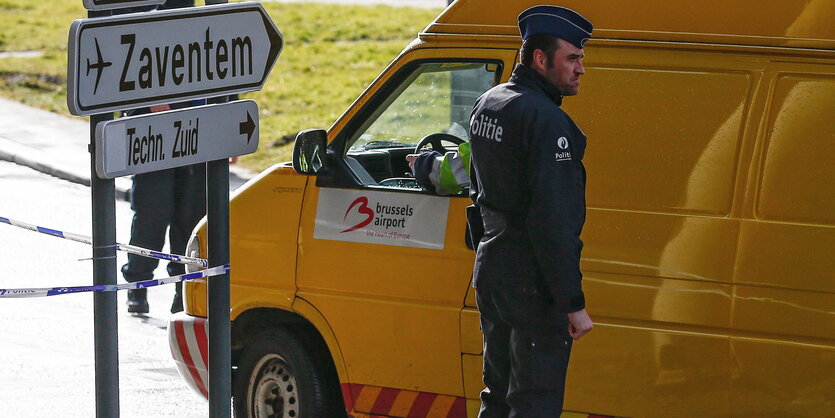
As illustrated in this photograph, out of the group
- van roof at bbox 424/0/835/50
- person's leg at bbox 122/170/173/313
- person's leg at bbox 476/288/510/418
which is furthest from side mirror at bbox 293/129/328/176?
person's leg at bbox 122/170/173/313

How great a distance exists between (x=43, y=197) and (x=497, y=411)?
8911 mm

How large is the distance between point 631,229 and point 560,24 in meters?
0.91

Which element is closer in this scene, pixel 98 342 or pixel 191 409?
pixel 98 342

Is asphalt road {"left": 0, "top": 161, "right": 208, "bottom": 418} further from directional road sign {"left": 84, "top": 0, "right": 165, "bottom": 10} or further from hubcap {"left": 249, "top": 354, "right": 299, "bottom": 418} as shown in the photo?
directional road sign {"left": 84, "top": 0, "right": 165, "bottom": 10}

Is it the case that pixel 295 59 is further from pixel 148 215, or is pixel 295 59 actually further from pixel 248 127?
pixel 248 127

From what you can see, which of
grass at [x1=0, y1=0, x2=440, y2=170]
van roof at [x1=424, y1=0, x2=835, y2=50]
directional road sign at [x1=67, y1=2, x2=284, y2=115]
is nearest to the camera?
directional road sign at [x1=67, y1=2, x2=284, y2=115]

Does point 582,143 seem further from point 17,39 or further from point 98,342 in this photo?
point 17,39

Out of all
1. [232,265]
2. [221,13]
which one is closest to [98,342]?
[221,13]

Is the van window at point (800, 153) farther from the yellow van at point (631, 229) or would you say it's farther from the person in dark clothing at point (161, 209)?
the person in dark clothing at point (161, 209)

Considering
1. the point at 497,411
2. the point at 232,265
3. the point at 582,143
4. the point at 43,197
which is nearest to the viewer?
the point at 582,143

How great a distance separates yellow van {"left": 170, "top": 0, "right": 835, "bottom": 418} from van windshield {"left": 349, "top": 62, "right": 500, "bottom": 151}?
0.04ft

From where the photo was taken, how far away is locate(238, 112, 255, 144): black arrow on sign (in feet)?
14.5

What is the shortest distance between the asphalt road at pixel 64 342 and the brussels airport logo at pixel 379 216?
194 centimetres

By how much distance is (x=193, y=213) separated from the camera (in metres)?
9.60
